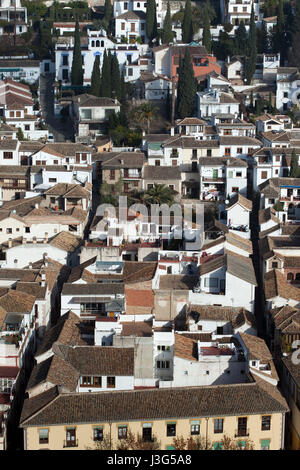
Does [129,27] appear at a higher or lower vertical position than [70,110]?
higher

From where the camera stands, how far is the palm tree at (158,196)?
139ft

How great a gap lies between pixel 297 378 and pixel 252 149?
22.3m

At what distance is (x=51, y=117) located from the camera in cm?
5541

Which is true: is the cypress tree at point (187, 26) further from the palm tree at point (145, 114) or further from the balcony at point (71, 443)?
the balcony at point (71, 443)

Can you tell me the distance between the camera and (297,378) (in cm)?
2616

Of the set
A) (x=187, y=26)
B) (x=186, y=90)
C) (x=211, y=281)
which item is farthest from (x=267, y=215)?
(x=187, y=26)

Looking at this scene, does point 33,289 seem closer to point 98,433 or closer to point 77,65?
point 98,433

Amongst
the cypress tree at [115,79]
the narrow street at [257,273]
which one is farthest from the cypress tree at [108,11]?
the narrow street at [257,273]

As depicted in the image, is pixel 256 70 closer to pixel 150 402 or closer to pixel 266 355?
pixel 266 355

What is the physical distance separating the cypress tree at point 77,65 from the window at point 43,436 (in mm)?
35474

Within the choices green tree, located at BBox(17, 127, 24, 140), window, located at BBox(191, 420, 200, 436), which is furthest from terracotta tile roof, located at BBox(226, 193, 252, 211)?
window, located at BBox(191, 420, 200, 436)

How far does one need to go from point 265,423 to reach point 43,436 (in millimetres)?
5902

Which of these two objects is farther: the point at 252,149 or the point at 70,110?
the point at 70,110
